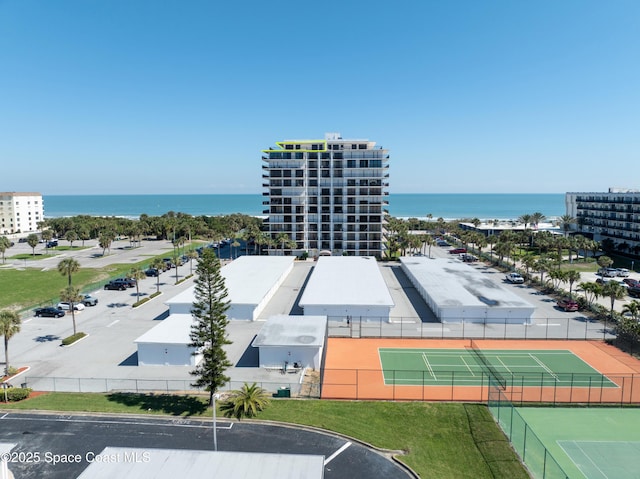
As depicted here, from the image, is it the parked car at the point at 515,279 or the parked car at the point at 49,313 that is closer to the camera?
the parked car at the point at 49,313

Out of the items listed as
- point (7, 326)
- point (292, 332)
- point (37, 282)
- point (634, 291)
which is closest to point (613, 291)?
point (634, 291)

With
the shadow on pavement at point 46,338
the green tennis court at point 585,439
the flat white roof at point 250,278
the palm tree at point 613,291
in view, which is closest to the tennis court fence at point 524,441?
the green tennis court at point 585,439

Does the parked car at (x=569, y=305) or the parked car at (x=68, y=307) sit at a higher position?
the parked car at (x=569, y=305)

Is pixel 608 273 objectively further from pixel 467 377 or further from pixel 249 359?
pixel 249 359

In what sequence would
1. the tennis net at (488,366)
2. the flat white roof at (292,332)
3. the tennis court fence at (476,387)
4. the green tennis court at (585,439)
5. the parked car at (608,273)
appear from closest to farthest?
1. the green tennis court at (585,439)
2. the tennis court fence at (476,387)
3. the tennis net at (488,366)
4. the flat white roof at (292,332)
5. the parked car at (608,273)

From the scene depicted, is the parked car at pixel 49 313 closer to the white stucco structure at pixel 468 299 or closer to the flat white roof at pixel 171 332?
the flat white roof at pixel 171 332

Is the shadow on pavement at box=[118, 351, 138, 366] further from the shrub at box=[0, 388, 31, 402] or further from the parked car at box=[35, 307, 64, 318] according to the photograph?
the parked car at box=[35, 307, 64, 318]

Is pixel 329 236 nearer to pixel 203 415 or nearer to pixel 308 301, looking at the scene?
pixel 308 301

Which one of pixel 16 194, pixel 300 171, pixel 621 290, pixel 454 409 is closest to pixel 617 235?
pixel 621 290
